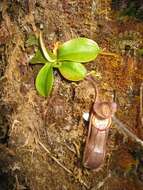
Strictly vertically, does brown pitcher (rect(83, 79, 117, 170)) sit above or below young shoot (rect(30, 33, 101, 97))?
below

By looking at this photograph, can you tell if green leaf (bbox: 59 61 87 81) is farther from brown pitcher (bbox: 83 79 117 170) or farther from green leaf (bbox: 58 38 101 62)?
brown pitcher (bbox: 83 79 117 170)

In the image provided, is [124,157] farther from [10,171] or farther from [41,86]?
[10,171]

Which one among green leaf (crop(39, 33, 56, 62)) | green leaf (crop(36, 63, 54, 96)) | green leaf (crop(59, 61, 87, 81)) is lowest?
green leaf (crop(36, 63, 54, 96))

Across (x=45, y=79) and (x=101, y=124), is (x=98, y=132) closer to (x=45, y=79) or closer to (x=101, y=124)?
(x=101, y=124)

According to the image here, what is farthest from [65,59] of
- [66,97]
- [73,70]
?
[66,97]

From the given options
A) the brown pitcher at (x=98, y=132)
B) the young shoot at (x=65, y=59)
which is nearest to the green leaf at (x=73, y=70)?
the young shoot at (x=65, y=59)

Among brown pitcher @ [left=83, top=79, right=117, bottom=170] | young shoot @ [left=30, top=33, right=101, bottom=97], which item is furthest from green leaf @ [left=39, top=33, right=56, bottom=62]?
brown pitcher @ [left=83, top=79, right=117, bottom=170]

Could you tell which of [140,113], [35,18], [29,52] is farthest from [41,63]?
[140,113]
